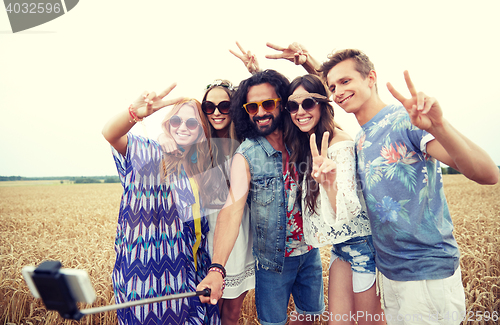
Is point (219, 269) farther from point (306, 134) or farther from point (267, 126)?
point (306, 134)

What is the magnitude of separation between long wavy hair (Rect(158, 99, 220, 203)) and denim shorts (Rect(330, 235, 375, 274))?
142 centimetres

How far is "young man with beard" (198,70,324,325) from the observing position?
8.18 feet

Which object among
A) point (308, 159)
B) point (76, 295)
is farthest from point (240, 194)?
point (76, 295)

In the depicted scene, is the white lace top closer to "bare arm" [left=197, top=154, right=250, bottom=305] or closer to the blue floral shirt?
the blue floral shirt

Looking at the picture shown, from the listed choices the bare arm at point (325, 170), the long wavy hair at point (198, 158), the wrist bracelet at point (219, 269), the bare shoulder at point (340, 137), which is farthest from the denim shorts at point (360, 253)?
the long wavy hair at point (198, 158)

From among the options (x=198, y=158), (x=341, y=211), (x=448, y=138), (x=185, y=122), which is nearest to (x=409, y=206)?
(x=341, y=211)

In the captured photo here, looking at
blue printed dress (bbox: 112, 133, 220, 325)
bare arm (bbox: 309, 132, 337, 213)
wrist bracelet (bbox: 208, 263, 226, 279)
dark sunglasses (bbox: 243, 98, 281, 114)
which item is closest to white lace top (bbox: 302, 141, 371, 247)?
bare arm (bbox: 309, 132, 337, 213)

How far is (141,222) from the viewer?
7.38ft

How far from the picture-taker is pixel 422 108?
1.52m

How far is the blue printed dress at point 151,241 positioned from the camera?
87.4 inches

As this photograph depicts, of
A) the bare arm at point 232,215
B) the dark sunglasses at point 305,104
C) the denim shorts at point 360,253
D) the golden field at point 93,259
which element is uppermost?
the dark sunglasses at point 305,104

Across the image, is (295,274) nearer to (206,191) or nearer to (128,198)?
(206,191)

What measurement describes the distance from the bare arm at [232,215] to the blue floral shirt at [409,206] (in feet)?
3.67

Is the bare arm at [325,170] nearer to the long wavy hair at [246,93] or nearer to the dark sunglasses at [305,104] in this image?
the dark sunglasses at [305,104]
